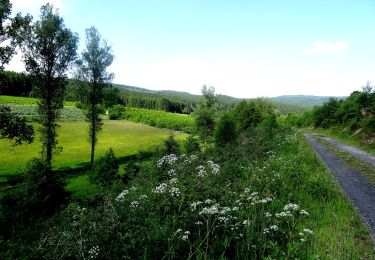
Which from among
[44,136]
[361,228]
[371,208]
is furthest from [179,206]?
[44,136]

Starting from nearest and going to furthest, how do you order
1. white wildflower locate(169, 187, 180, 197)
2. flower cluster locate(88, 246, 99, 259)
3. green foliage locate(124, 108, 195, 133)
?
1. flower cluster locate(88, 246, 99, 259)
2. white wildflower locate(169, 187, 180, 197)
3. green foliage locate(124, 108, 195, 133)

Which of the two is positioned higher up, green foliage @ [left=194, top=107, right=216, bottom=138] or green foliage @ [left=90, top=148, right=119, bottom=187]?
green foliage @ [left=194, top=107, right=216, bottom=138]

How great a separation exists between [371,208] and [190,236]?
6785 millimetres

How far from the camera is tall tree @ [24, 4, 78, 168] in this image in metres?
24.4

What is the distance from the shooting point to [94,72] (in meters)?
33.0

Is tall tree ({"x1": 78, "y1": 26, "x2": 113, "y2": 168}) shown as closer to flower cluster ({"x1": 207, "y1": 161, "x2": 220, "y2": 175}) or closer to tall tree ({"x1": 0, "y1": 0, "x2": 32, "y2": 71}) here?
tall tree ({"x1": 0, "y1": 0, "x2": 32, "y2": 71})

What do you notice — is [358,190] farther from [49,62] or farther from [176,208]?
[49,62]

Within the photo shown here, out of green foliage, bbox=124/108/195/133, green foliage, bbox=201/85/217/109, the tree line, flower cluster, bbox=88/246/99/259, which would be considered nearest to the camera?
flower cluster, bbox=88/246/99/259

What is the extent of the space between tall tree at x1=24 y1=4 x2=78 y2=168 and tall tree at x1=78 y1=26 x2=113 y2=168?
20.9 ft

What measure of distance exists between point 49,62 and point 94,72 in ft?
26.3

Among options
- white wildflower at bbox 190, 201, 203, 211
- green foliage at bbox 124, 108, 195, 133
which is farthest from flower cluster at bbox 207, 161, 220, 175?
green foliage at bbox 124, 108, 195, 133

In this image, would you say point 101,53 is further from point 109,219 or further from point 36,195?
point 109,219

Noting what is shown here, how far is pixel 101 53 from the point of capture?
33375mm

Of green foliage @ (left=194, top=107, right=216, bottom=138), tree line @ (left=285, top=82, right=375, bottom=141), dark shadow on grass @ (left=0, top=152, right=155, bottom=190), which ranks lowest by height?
dark shadow on grass @ (left=0, top=152, right=155, bottom=190)
